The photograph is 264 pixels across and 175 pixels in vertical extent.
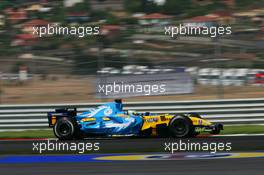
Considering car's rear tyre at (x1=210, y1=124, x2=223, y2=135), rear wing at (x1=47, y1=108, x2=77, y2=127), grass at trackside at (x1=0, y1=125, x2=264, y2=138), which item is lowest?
grass at trackside at (x1=0, y1=125, x2=264, y2=138)

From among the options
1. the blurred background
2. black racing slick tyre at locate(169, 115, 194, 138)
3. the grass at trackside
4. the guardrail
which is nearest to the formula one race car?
black racing slick tyre at locate(169, 115, 194, 138)

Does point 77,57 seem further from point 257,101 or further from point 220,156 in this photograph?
point 220,156

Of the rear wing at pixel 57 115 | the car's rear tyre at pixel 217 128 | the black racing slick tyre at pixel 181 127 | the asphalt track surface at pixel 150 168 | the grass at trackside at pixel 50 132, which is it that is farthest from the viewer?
the grass at trackside at pixel 50 132

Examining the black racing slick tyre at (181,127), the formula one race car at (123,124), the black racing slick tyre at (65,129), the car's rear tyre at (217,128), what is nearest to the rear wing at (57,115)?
the formula one race car at (123,124)

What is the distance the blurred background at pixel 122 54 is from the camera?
1530 centimetres

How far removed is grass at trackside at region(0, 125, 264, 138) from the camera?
1342 cm

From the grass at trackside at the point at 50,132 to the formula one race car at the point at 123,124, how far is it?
114 cm

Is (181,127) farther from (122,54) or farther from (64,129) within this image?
(122,54)

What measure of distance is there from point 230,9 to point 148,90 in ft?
37.2

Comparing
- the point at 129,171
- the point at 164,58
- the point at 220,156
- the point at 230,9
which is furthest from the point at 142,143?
the point at 230,9

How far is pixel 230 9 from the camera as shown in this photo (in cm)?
2542

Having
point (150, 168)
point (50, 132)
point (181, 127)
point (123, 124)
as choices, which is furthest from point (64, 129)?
point (150, 168)

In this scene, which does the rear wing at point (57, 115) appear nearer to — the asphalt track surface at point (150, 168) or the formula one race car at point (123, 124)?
the formula one race car at point (123, 124)

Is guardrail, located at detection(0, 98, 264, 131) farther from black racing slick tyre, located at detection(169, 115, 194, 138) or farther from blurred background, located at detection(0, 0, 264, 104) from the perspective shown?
black racing slick tyre, located at detection(169, 115, 194, 138)
